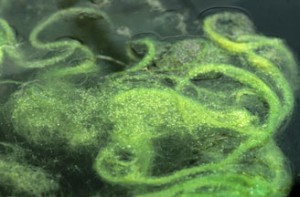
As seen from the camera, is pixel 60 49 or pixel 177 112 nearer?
pixel 177 112

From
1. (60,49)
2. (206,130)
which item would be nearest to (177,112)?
(206,130)

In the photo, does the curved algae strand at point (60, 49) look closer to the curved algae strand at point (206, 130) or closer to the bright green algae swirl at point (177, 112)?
the bright green algae swirl at point (177, 112)

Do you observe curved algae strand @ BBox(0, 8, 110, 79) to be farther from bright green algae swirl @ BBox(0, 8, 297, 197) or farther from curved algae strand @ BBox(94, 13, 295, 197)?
curved algae strand @ BBox(94, 13, 295, 197)

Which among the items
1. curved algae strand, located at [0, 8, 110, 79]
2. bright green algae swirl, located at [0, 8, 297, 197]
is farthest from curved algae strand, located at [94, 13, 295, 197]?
curved algae strand, located at [0, 8, 110, 79]

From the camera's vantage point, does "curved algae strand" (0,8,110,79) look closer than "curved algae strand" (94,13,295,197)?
No

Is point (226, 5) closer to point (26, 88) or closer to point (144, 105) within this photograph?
point (144, 105)

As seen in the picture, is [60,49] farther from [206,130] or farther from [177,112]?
[206,130]

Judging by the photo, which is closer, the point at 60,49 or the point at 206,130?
the point at 206,130

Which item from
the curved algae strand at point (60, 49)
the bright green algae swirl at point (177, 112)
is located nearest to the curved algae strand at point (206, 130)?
the bright green algae swirl at point (177, 112)

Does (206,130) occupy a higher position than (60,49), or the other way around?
(60,49)
